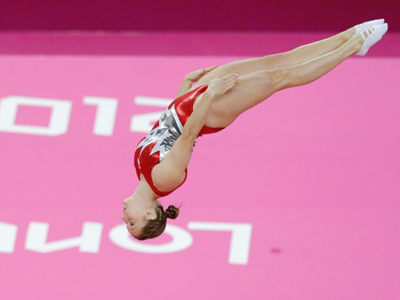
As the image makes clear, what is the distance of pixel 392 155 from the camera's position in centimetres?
575

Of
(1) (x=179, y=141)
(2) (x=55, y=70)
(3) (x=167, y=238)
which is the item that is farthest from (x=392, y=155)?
(2) (x=55, y=70)

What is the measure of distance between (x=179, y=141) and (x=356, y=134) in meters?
2.43

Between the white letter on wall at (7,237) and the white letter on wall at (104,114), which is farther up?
the white letter on wall at (104,114)

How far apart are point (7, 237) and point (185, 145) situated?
2.20 meters

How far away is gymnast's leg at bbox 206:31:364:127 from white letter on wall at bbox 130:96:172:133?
186 cm

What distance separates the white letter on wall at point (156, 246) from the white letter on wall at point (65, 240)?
0.13m

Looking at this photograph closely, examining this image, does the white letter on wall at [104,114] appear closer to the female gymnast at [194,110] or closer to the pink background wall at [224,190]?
the pink background wall at [224,190]

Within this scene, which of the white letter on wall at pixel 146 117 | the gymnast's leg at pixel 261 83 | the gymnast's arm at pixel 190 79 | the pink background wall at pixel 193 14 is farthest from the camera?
the pink background wall at pixel 193 14

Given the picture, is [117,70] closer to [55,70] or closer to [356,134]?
[55,70]

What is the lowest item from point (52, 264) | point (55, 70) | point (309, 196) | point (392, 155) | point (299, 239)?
point (52, 264)

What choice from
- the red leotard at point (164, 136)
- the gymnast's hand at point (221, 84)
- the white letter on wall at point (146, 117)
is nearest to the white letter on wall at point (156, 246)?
the white letter on wall at point (146, 117)

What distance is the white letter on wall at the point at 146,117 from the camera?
6.00 meters

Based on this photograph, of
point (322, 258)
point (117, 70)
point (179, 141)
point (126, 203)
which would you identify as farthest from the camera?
point (117, 70)

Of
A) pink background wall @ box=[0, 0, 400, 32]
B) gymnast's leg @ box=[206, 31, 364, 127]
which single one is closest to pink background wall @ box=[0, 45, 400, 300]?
pink background wall @ box=[0, 0, 400, 32]
